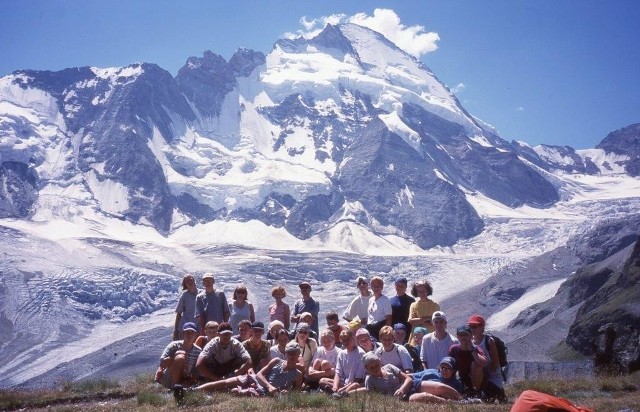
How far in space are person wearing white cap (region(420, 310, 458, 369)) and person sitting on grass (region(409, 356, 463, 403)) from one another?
43cm

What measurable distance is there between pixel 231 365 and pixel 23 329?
129936 millimetres

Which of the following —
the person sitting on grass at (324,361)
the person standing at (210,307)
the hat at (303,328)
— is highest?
the person standing at (210,307)

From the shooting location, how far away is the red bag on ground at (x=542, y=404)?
4.69 meters

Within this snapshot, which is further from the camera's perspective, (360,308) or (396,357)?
(360,308)

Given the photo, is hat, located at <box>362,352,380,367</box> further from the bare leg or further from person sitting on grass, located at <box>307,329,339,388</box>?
the bare leg

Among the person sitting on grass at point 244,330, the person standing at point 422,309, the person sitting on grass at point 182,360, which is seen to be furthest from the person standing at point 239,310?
the person standing at point 422,309

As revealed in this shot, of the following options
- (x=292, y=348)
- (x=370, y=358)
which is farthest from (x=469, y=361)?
(x=292, y=348)

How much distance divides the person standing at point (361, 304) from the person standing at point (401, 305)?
67 cm

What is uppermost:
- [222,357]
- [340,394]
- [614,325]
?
[222,357]

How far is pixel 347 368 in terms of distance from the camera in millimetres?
11055

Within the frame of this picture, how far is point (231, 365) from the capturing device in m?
11.6

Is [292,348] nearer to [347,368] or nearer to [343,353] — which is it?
[343,353]

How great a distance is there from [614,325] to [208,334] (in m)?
16.7

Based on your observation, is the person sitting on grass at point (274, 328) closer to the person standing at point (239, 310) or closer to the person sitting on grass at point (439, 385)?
the person standing at point (239, 310)
